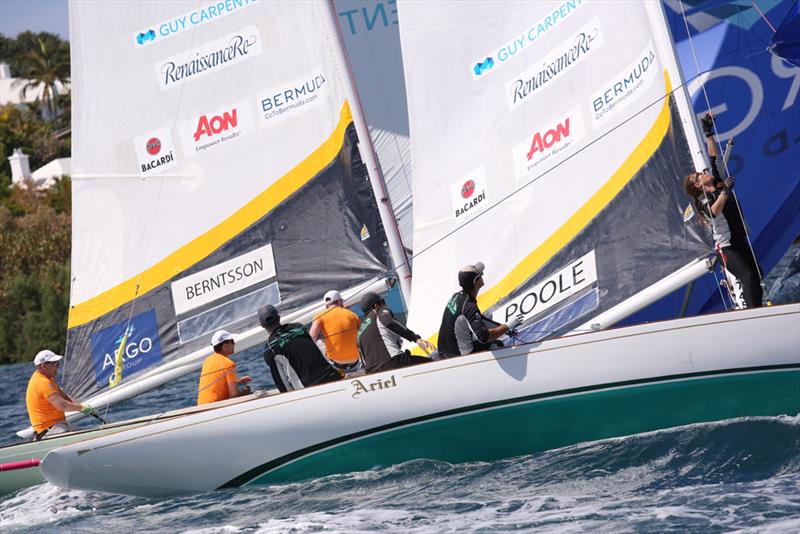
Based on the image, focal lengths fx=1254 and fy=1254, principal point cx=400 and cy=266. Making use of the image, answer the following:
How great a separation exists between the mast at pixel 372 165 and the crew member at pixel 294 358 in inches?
69.9

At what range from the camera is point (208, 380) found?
10.7m


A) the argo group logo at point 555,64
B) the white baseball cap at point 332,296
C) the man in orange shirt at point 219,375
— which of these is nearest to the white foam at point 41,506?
the man in orange shirt at point 219,375

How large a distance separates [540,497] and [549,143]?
324 cm

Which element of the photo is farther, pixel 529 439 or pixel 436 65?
pixel 436 65

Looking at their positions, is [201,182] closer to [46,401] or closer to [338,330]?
[338,330]

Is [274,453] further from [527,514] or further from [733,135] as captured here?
[733,135]

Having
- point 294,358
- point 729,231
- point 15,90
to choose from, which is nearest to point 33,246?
point 294,358

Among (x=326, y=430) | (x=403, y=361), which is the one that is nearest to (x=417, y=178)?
(x=403, y=361)

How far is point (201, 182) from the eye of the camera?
1201 centimetres

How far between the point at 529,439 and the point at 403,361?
4.05 feet

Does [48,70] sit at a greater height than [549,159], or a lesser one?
greater

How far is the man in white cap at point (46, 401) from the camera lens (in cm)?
1142

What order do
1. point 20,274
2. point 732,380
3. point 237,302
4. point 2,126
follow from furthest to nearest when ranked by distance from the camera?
point 2,126
point 20,274
point 237,302
point 732,380

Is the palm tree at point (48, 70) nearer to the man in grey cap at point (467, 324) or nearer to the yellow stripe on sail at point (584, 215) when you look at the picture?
the yellow stripe on sail at point (584, 215)
